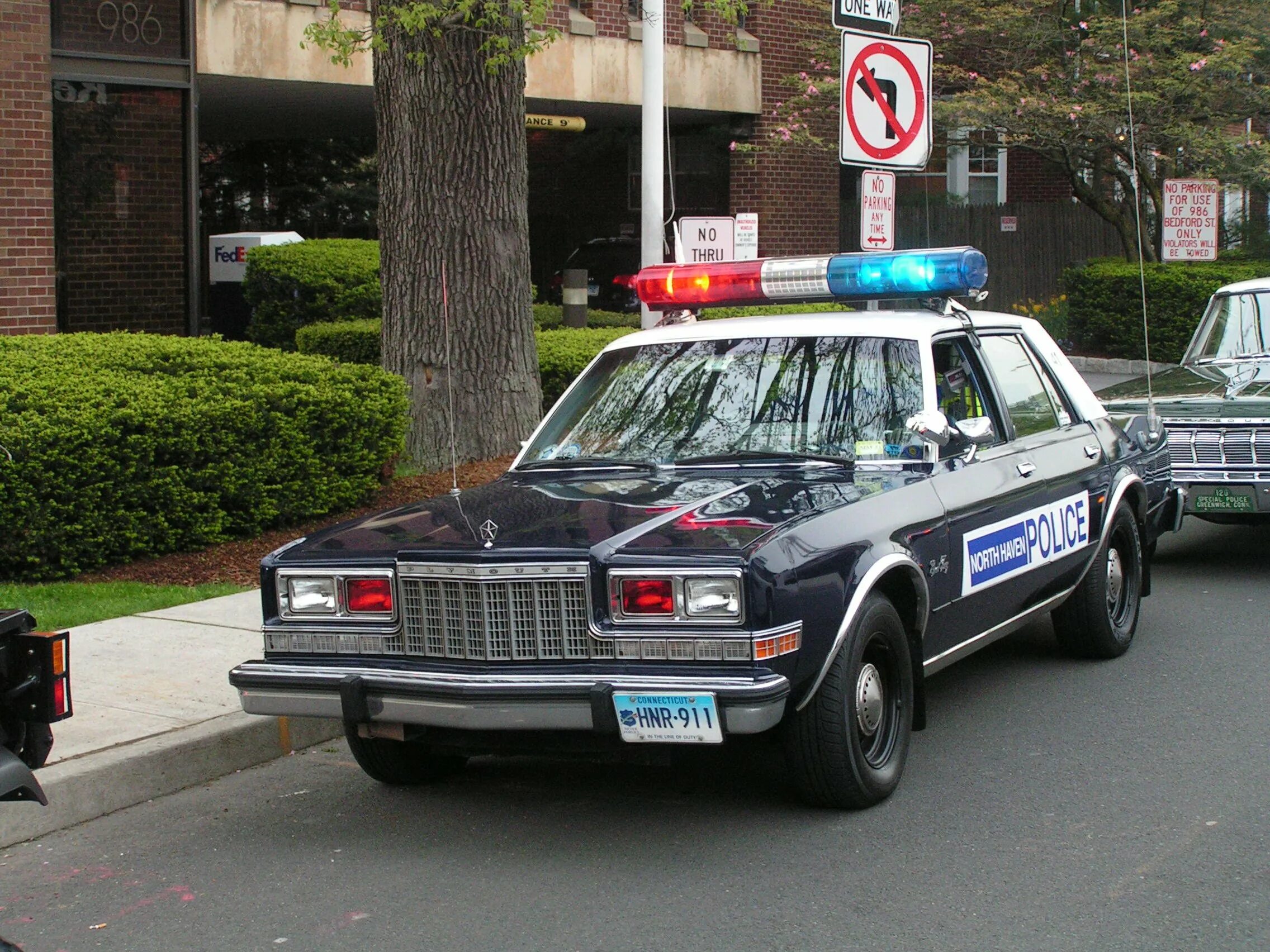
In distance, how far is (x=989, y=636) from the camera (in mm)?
6617

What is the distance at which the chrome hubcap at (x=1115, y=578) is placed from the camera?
7.75 metres

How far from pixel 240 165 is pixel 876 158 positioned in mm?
20108

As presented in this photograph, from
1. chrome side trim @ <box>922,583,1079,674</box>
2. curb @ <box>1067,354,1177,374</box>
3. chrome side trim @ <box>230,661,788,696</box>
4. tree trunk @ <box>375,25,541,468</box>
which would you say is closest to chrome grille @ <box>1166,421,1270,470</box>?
chrome side trim @ <box>922,583,1079,674</box>

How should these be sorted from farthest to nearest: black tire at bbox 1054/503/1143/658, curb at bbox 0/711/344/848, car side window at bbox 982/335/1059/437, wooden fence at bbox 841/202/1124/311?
wooden fence at bbox 841/202/1124/311, black tire at bbox 1054/503/1143/658, car side window at bbox 982/335/1059/437, curb at bbox 0/711/344/848

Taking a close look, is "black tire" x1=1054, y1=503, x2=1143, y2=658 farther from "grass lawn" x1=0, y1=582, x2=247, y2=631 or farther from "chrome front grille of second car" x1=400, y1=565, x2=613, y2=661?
"grass lawn" x1=0, y1=582, x2=247, y2=631

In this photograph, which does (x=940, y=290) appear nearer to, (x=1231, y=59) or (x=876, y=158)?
(x=876, y=158)

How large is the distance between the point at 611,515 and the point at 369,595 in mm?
847

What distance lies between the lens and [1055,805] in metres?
5.52

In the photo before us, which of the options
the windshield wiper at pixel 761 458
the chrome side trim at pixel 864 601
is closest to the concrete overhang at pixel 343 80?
the windshield wiper at pixel 761 458

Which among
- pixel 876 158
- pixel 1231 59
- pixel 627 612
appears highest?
pixel 1231 59

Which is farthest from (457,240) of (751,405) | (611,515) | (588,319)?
(588,319)

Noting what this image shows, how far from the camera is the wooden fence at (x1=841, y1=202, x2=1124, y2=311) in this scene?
28.5 meters

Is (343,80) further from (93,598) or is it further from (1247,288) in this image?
(93,598)

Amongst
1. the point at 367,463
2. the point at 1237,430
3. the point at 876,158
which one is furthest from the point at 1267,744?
the point at 367,463
